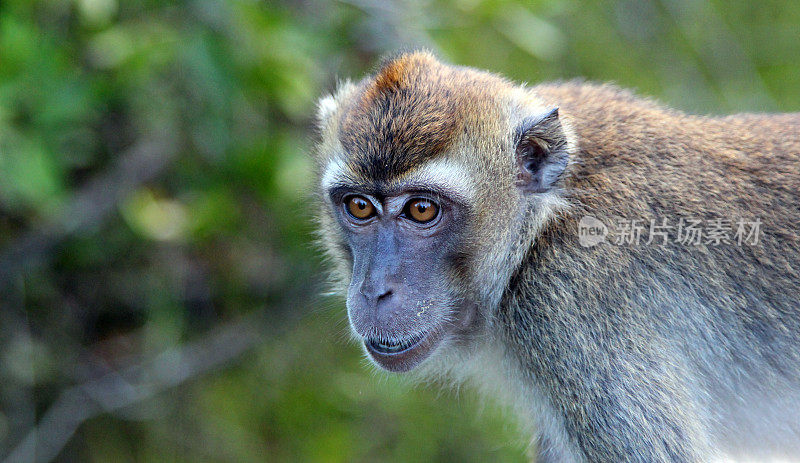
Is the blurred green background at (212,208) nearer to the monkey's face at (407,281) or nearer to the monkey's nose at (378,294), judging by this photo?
the monkey's face at (407,281)

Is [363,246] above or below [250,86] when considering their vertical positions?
below

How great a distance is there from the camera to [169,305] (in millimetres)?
6828

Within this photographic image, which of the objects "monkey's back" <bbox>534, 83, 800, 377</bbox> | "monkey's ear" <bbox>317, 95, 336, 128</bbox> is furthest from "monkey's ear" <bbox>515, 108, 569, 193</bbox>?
"monkey's ear" <bbox>317, 95, 336, 128</bbox>

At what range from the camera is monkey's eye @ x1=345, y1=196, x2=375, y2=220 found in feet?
12.8

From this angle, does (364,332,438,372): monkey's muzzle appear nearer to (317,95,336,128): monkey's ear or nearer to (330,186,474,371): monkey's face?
(330,186,474,371): monkey's face

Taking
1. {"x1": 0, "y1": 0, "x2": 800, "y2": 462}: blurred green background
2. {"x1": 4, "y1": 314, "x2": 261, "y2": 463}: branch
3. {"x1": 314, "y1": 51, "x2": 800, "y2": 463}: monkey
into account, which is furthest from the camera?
{"x1": 4, "y1": 314, "x2": 261, "y2": 463}: branch

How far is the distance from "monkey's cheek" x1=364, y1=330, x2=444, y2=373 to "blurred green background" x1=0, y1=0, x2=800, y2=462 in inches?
14.0

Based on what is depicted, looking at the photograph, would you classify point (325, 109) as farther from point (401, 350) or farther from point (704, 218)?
point (704, 218)

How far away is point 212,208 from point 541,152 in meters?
2.76

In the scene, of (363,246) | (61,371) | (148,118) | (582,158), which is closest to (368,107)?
(363,246)

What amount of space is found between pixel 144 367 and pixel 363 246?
3.46 m

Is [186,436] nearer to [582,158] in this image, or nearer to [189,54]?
→ [189,54]

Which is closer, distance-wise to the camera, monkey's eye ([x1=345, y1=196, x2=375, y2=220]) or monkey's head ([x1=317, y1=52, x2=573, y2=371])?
monkey's head ([x1=317, y1=52, x2=573, y2=371])

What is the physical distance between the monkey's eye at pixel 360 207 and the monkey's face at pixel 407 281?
4cm
